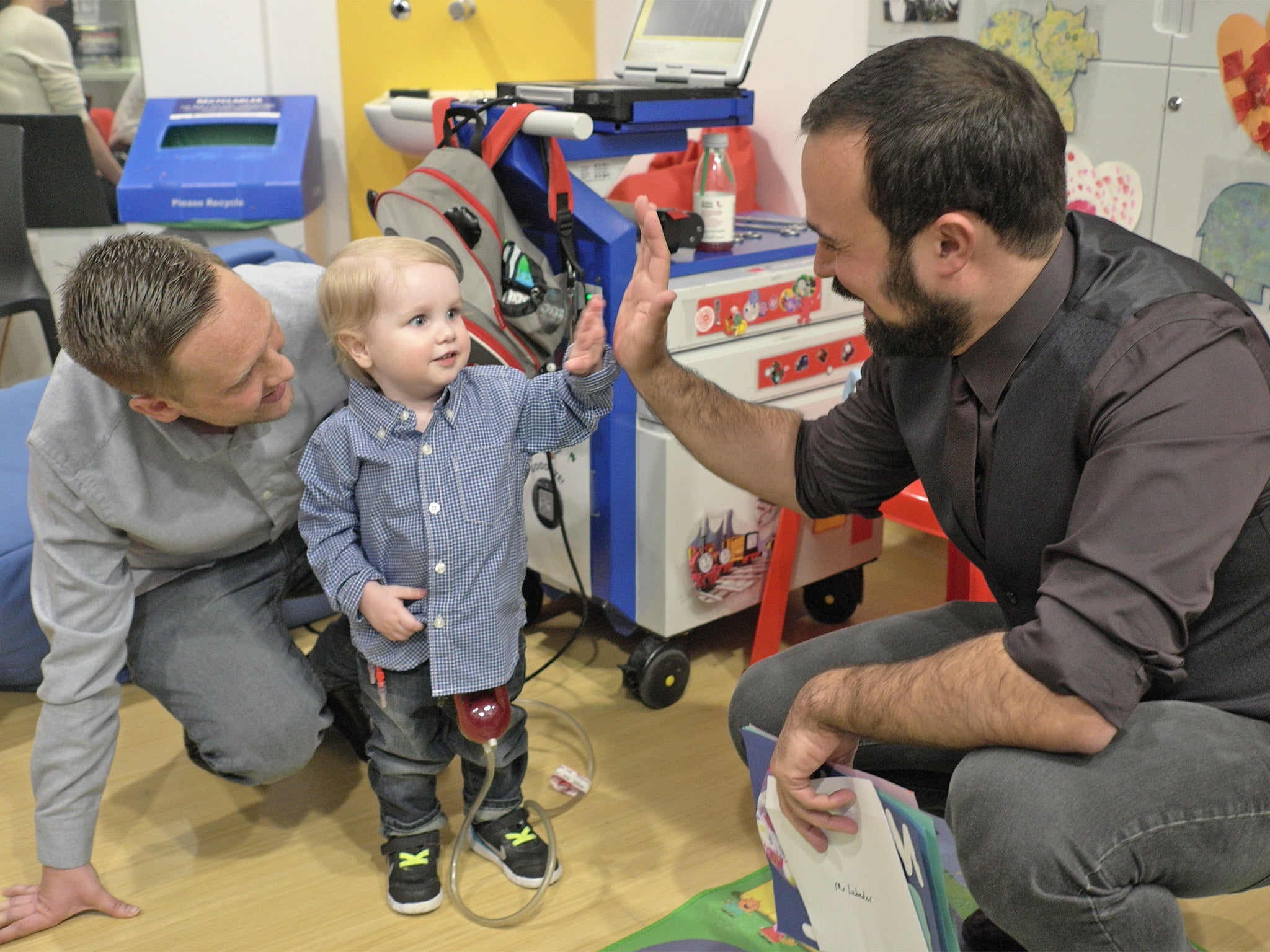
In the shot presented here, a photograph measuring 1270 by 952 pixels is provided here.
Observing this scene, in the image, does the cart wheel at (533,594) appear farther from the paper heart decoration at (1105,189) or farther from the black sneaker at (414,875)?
the paper heart decoration at (1105,189)

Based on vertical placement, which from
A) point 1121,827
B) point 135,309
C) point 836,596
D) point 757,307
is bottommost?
point 836,596

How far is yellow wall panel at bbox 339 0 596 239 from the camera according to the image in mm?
2859

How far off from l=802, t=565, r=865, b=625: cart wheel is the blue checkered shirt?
0.85 meters

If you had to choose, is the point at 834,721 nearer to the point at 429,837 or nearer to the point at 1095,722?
the point at 1095,722

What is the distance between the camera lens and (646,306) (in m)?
1.40

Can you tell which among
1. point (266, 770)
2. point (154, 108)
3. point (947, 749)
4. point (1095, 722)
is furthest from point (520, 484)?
point (154, 108)

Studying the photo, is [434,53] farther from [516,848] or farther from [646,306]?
[516,848]

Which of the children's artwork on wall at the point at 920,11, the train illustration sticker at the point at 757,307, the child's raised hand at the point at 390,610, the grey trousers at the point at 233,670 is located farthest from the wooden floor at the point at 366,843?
the children's artwork on wall at the point at 920,11

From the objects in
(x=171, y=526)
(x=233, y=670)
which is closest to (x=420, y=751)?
(x=233, y=670)

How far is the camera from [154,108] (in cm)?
273

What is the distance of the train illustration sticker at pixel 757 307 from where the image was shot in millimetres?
1844

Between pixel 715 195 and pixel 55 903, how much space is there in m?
1.40

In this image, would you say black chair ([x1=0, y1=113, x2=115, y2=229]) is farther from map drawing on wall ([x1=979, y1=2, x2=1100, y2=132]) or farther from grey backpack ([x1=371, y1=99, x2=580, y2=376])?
map drawing on wall ([x1=979, y1=2, x2=1100, y2=132])

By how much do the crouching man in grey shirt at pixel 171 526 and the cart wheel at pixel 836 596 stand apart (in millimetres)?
923
